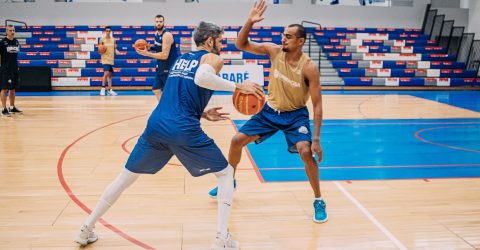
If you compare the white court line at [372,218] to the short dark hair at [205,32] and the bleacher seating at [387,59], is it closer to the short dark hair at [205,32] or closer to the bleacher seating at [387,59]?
the short dark hair at [205,32]

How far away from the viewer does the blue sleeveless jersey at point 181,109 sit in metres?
3.06

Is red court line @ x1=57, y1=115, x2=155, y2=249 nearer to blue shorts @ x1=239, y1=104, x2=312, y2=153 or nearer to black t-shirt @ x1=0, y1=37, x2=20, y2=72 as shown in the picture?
blue shorts @ x1=239, y1=104, x2=312, y2=153

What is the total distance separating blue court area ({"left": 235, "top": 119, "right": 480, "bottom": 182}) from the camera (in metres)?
5.39

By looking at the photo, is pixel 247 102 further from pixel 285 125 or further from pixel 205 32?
pixel 285 125

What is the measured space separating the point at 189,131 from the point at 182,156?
20cm

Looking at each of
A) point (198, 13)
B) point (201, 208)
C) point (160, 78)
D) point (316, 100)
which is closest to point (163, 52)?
point (160, 78)

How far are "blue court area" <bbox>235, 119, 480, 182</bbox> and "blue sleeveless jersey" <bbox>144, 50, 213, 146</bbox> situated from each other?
2.15 metres

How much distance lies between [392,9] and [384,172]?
1552cm

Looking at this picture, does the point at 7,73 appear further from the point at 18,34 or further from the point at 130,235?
the point at 18,34

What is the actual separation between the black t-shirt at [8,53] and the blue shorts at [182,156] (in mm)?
7002

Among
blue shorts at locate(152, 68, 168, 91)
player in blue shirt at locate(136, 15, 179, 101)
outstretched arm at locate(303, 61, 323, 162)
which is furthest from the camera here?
blue shorts at locate(152, 68, 168, 91)

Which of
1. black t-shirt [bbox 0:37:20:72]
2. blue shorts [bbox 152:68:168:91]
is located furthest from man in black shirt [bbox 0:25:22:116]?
blue shorts [bbox 152:68:168:91]

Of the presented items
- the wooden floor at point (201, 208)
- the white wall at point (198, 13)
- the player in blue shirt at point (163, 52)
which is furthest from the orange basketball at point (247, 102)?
the white wall at point (198, 13)

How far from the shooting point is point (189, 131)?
308 cm
